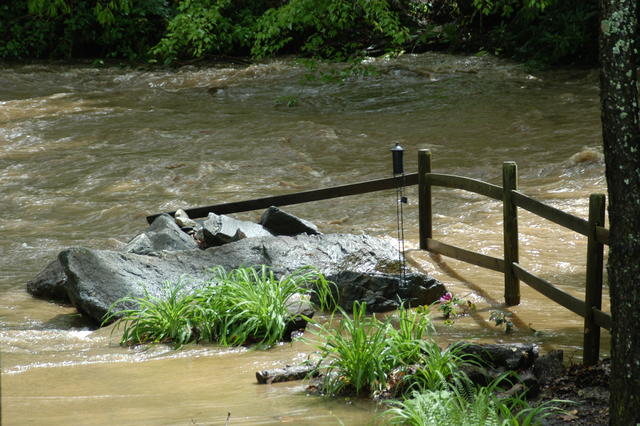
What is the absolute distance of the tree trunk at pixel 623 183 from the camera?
370 centimetres

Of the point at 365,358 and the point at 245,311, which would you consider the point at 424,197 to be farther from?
the point at 365,358

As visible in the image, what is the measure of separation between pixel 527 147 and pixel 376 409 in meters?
11.3

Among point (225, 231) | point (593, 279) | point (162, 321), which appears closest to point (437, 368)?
point (593, 279)

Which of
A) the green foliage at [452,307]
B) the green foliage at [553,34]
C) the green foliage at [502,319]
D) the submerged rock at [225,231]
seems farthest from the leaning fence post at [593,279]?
the green foliage at [553,34]

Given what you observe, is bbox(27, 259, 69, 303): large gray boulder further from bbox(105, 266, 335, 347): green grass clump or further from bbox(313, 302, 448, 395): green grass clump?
bbox(313, 302, 448, 395): green grass clump

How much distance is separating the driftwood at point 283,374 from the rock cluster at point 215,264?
1.74 m

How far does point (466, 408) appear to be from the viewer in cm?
431

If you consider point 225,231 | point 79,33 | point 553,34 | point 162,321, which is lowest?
point 162,321

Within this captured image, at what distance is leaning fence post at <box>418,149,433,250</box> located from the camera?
9320 mm

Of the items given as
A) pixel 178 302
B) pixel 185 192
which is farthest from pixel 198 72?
pixel 178 302

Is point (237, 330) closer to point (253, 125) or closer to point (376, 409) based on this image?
point (376, 409)

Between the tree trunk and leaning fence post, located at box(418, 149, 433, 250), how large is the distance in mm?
5457

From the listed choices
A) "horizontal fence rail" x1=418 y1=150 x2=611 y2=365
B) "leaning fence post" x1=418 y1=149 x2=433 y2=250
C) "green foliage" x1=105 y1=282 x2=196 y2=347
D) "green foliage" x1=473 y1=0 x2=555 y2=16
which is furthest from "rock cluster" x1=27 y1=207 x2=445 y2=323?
"green foliage" x1=473 y1=0 x2=555 y2=16

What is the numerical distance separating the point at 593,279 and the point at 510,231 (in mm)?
1771
